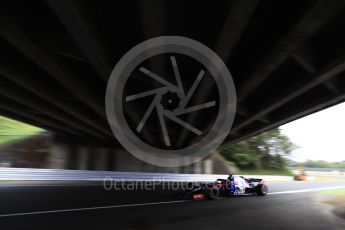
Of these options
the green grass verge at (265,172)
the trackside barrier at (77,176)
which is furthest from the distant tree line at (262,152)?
the trackside barrier at (77,176)

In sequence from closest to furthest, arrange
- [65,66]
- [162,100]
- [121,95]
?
[65,66]
[121,95]
[162,100]

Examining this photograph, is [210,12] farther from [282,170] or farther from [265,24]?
[282,170]

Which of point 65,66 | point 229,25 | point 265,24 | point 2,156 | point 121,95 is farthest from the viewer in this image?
point 2,156

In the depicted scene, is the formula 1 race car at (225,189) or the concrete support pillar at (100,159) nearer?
the formula 1 race car at (225,189)

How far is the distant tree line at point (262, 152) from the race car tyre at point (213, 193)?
32.0 m

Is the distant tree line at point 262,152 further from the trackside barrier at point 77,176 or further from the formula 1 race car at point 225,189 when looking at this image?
the formula 1 race car at point 225,189

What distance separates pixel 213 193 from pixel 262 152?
37106 millimetres

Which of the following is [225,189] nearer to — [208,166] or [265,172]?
[208,166]

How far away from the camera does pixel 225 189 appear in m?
15.1

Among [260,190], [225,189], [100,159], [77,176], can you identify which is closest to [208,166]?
[100,159]

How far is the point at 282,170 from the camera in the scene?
49.7 meters

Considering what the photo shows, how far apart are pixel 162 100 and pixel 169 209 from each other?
431 cm

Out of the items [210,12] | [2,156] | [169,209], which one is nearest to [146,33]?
[210,12]

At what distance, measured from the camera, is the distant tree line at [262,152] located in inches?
1860
